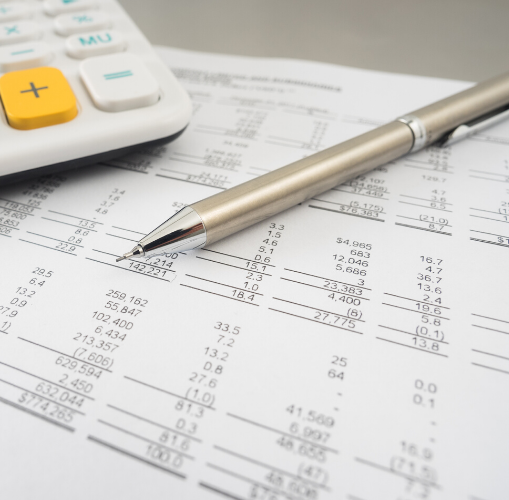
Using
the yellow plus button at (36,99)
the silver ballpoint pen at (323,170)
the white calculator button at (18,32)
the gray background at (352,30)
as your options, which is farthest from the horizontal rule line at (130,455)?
the gray background at (352,30)

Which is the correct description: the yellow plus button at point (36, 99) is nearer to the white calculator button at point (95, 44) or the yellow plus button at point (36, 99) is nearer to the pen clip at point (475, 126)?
the white calculator button at point (95, 44)

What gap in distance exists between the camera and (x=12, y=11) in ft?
1.31

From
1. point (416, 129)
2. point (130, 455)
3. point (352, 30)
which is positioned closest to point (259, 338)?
point (130, 455)

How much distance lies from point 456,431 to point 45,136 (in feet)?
1.00

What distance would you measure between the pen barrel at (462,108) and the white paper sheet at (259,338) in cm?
2

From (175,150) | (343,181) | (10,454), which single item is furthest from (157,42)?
(10,454)

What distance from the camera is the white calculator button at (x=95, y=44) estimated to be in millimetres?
373

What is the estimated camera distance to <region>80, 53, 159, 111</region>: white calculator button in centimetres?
34

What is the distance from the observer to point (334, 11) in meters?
0.61

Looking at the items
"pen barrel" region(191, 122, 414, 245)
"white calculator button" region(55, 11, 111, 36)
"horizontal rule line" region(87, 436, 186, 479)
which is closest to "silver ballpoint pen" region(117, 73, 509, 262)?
"pen barrel" region(191, 122, 414, 245)

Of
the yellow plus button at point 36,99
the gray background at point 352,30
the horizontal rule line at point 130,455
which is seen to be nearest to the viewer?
the horizontal rule line at point 130,455

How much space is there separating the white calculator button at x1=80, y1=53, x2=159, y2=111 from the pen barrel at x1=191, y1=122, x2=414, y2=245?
11cm

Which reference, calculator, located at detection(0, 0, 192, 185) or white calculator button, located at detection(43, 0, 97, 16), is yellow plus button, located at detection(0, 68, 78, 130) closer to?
calculator, located at detection(0, 0, 192, 185)

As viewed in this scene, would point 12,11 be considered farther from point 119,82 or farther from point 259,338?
point 259,338
